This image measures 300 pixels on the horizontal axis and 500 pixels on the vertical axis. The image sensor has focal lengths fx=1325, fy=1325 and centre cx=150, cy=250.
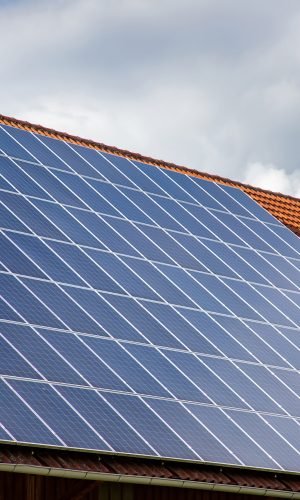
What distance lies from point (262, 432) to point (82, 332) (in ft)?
9.55

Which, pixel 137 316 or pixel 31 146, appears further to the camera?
pixel 31 146

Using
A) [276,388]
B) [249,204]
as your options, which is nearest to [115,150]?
[249,204]

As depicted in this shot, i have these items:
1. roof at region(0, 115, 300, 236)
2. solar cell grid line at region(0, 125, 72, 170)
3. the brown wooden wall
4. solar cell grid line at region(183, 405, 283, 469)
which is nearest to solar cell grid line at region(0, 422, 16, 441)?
the brown wooden wall

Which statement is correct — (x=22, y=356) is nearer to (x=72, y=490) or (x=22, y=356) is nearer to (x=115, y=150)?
(x=72, y=490)

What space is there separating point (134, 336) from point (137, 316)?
2.35 ft

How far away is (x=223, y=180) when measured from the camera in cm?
2958

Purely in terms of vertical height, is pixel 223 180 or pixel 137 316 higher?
pixel 223 180

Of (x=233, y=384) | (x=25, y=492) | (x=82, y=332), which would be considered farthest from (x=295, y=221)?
(x=25, y=492)

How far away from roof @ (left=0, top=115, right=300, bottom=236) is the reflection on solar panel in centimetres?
102

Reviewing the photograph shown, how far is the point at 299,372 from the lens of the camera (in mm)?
20672

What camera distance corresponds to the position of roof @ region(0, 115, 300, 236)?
25.6 metres

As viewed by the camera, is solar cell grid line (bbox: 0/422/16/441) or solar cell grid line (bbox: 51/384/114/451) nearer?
solar cell grid line (bbox: 0/422/16/441)

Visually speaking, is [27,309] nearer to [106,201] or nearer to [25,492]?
[25,492]

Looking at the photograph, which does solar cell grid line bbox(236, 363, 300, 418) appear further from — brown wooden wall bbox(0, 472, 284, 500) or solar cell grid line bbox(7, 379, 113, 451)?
solar cell grid line bbox(7, 379, 113, 451)
